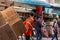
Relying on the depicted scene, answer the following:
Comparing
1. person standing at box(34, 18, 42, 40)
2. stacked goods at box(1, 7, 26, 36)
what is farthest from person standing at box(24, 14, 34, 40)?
stacked goods at box(1, 7, 26, 36)

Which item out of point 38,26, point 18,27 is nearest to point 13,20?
point 18,27

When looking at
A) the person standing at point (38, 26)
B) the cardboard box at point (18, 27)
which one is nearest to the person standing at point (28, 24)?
the person standing at point (38, 26)

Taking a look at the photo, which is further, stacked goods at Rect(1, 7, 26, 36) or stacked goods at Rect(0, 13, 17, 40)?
stacked goods at Rect(1, 7, 26, 36)

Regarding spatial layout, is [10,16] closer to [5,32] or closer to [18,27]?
[18,27]

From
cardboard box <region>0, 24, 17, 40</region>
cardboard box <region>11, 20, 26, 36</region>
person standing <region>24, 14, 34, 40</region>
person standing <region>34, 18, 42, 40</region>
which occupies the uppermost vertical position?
cardboard box <region>0, 24, 17, 40</region>

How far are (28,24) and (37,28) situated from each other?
2229 millimetres

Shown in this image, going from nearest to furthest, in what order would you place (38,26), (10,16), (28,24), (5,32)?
(5,32) < (10,16) < (28,24) < (38,26)

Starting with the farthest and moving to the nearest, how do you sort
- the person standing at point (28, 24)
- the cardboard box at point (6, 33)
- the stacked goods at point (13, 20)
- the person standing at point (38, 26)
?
1. the person standing at point (38, 26)
2. the person standing at point (28, 24)
3. the stacked goods at point (13, 20)
4. the cardboard box at point (6, 33)

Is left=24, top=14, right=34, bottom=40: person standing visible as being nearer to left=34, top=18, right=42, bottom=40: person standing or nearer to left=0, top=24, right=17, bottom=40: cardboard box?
left=34, top=18, right=42, bottom=40: person standing

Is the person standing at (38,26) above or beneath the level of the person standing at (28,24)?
beneath

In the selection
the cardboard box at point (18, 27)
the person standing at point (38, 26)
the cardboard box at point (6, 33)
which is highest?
the cardboard box at point (6, 33)

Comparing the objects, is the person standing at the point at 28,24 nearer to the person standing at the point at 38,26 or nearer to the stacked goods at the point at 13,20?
the person standing at the point at 38,26

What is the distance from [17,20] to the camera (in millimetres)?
4816

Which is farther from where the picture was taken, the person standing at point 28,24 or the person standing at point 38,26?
the person standing at point 38,26
